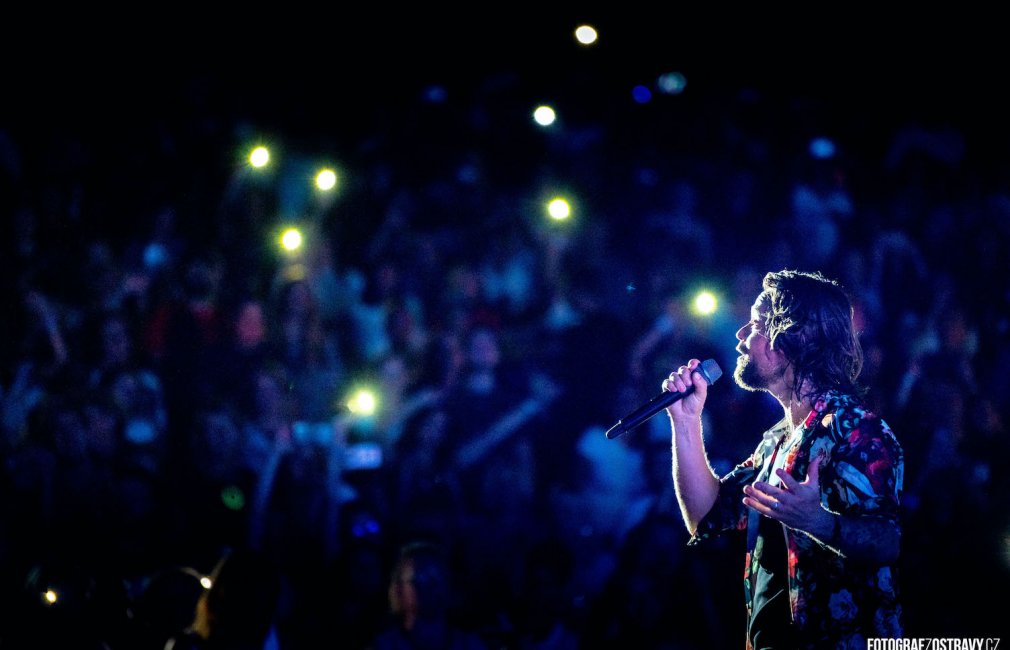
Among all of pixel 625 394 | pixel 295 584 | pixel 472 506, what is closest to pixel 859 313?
pixel 625 394

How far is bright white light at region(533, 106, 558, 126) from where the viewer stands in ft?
13.4

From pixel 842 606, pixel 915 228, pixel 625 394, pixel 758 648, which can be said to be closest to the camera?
pixel 842 606

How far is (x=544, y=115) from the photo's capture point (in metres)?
4.08

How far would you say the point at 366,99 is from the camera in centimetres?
408

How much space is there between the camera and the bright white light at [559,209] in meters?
3.98

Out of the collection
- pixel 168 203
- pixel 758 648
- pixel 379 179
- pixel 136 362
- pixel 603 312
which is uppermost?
pixel 379 179

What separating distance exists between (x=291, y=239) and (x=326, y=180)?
0.36m

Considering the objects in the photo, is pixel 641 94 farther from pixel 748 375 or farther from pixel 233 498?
pixel 233 498

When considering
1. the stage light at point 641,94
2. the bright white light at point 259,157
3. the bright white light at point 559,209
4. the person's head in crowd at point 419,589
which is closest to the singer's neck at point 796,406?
the person's head in crowd at point 419,589

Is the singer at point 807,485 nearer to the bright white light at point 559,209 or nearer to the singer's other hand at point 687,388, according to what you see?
the singer's other hand at point 687,388

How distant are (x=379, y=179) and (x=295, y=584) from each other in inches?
80.3

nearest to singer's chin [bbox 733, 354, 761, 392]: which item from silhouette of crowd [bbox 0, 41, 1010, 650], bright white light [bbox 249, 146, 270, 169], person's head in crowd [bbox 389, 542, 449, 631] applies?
person's head in crowd [bbox 389, 542, 449, 631]

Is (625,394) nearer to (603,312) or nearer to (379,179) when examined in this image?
(603,312)

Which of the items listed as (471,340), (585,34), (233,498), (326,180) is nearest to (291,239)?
(326,180)
